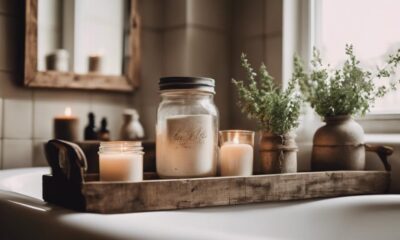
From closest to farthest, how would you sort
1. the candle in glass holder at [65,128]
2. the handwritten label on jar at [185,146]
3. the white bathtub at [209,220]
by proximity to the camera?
the white bathtub at [209,220] < the handwritten label on jar at [185,146] < the candle in glass holder at [65,128]

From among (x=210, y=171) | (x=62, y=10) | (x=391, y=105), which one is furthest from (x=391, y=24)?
(x=62, y=10)

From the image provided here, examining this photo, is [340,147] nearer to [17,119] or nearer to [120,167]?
[120,167]

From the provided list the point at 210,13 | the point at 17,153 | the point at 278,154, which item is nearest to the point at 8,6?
the point at 17,153

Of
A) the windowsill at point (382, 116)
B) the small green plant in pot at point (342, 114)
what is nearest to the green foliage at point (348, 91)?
the small green plant in pot at point (342, 114)

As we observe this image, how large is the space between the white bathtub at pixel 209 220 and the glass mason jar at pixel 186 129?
10cm

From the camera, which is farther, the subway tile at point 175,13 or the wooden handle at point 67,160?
the subway tile at point 175,13

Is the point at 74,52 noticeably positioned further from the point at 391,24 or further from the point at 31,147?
the point at 391,24

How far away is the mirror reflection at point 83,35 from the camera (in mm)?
1812

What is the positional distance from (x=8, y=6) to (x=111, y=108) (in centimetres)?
52

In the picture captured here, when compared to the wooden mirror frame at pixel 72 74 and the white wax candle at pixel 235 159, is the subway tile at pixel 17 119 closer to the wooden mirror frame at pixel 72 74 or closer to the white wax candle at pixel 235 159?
the wooden mirror frame at pixel 72 74

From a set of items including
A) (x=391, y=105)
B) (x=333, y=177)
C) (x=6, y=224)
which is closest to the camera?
(x=6, y=224)

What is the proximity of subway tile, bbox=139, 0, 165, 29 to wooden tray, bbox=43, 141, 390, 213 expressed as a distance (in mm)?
1093

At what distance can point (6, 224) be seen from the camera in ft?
3.01

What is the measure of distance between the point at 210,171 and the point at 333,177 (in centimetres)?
32
